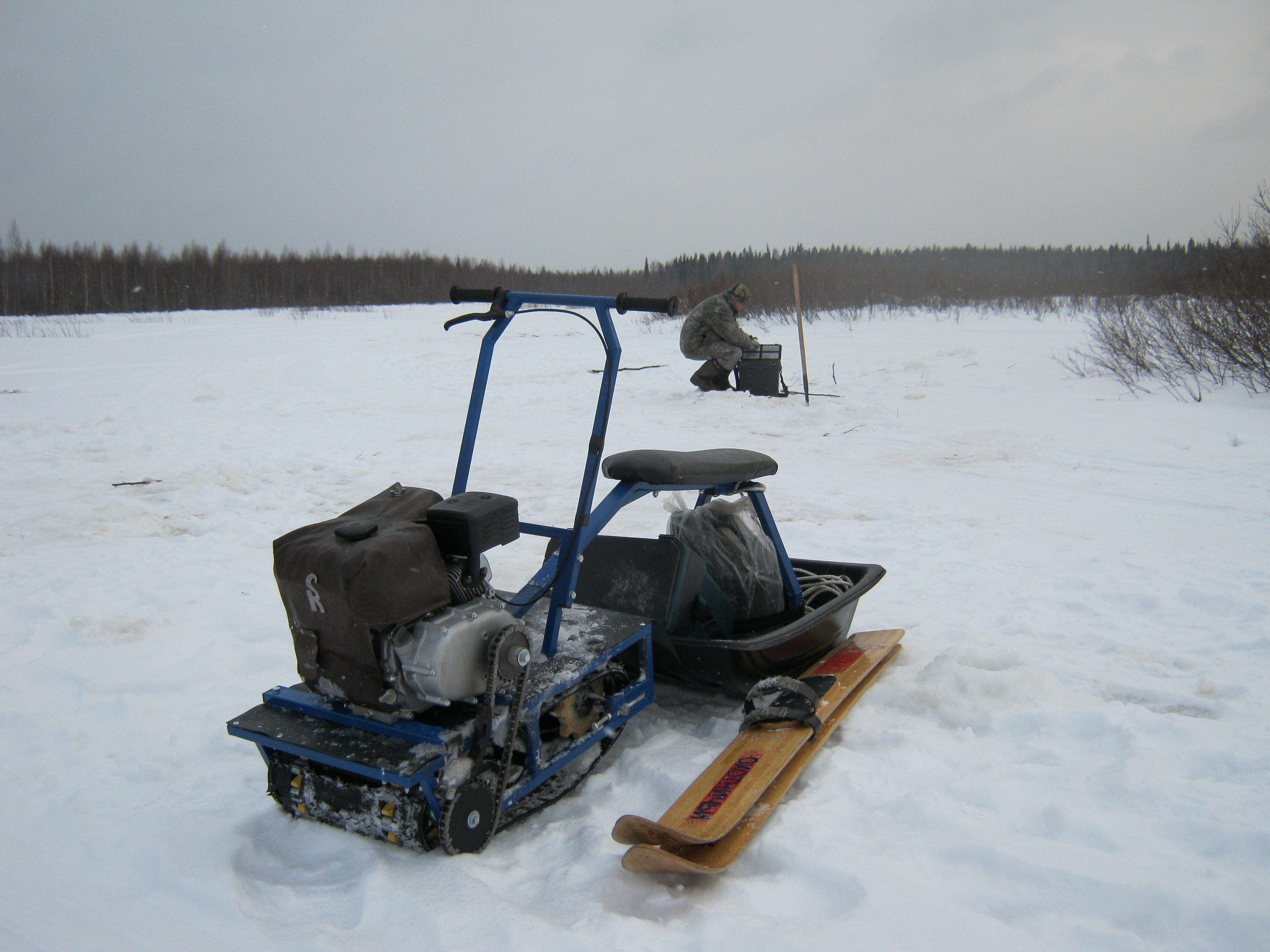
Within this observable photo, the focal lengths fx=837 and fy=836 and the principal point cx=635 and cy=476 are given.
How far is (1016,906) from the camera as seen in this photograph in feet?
5.70

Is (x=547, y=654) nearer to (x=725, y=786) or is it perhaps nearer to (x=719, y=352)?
(x=725, y=786)

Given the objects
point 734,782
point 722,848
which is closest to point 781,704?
point 734,782

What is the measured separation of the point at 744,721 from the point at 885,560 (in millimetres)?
2024

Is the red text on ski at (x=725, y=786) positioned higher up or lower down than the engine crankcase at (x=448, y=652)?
lower down

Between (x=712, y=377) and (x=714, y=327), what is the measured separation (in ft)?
2.00

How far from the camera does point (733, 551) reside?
9.80ft

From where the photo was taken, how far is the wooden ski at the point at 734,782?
1913 mm

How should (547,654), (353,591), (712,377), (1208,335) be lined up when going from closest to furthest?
(353,591) → (547,654) → (1208,335) → (712,377)

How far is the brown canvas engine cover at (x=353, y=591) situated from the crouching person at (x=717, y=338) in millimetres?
8141

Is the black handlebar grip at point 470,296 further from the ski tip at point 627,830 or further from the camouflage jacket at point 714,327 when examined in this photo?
the camouflage jacket at point 714,327

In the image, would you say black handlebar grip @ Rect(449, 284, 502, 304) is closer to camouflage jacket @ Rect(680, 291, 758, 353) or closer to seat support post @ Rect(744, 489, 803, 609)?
seat support post @ Rect(744, 489, 803, 609)

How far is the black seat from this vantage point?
2.45 metres

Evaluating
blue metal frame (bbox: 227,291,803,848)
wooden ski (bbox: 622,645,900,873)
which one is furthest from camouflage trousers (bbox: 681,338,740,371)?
wooden ski (bbox: 622,645,900,873)

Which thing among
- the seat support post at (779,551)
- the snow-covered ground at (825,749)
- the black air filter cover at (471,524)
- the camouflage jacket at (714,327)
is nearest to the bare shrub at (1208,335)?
the snow-covered ground at (825,749)
